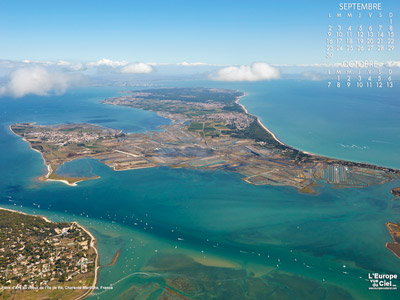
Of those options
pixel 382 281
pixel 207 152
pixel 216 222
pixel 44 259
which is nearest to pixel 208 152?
pixel 207 152

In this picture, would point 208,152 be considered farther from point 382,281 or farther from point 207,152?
point 382,281

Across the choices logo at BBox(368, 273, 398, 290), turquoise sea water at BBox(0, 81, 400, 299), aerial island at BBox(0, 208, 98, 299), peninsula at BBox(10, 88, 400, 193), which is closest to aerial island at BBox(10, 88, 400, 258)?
peninsula at BBox(10, 88, 400, 193)

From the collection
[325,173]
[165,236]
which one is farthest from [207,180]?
[325,173]

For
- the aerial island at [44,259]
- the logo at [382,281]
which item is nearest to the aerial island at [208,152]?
the aerial island at [44,259]

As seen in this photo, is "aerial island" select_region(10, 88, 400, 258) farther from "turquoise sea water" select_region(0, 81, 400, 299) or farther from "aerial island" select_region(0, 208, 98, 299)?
"aerial island" select_region(0, 208, 98, 299)

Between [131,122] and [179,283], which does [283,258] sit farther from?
[131,122]

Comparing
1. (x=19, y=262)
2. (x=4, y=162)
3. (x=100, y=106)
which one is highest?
(x=100, y=106)
